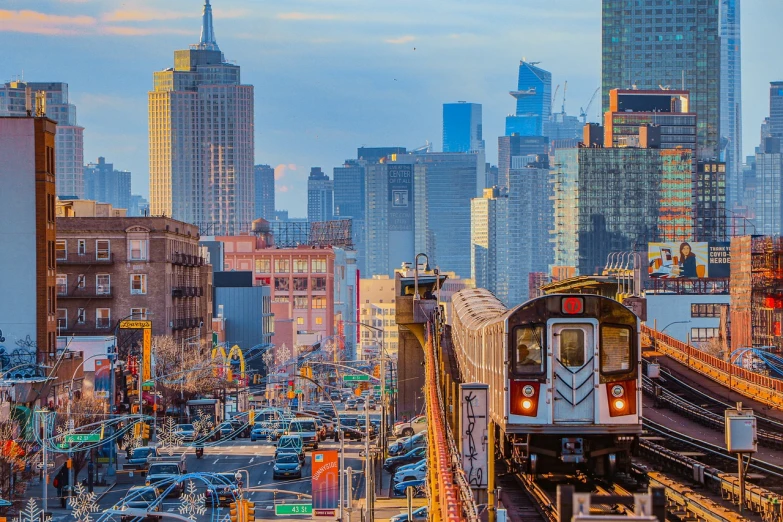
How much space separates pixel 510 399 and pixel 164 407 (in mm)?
56122

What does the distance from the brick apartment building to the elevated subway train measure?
69.6 meters

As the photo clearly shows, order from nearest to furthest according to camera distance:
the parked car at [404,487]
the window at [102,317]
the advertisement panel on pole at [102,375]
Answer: the parked car at [404,487] < the advertisement panel on pole at [102,375] < the window at [102,317]

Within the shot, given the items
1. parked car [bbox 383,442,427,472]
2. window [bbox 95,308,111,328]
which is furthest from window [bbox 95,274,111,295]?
parked car [bbox 383,442,427,472]

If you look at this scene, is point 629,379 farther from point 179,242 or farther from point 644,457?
point 179,242

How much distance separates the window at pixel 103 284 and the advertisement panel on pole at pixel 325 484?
2174 inches

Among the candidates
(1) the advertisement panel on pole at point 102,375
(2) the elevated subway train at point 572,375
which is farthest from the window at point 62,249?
(2) the elevated subway train at point 572,375

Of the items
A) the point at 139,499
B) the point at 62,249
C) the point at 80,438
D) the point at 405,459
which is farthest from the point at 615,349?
the point at 62,249

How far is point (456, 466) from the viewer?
26.8m

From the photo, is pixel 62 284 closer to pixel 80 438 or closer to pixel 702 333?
pixel 80 438

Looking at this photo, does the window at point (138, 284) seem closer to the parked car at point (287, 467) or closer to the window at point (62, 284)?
the window at point (62, 284)

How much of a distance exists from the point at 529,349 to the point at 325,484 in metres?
18.4

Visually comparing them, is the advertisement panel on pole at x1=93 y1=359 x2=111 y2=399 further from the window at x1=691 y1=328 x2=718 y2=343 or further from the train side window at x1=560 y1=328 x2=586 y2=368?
the window at x1=691 y1=328 x2=718 y2=343

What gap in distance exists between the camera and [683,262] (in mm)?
193625

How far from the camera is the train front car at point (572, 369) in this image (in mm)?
29125
